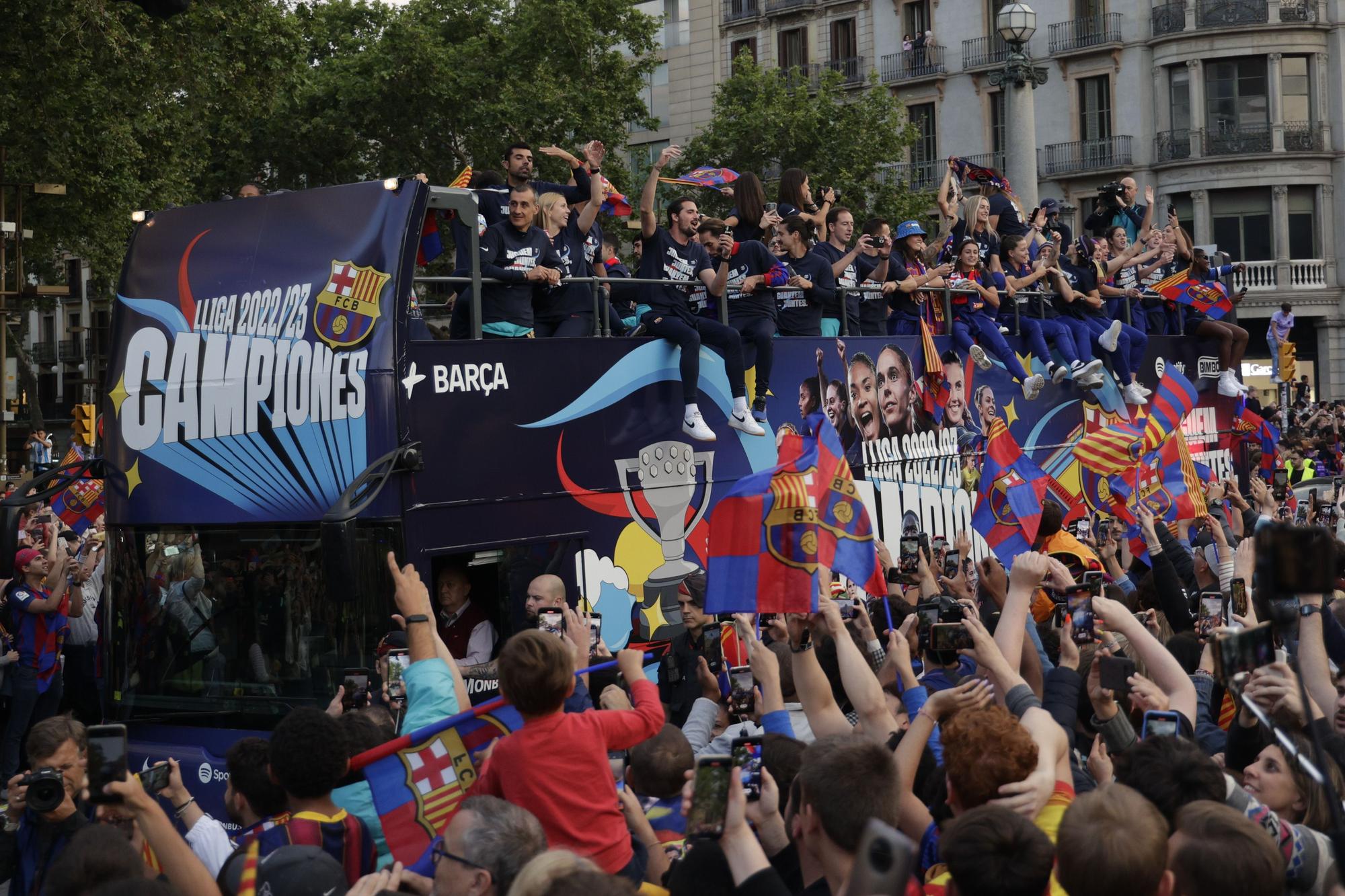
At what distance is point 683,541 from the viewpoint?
32.6ft

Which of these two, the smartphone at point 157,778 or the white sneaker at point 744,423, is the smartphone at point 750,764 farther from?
the white sneaker at point 744,423

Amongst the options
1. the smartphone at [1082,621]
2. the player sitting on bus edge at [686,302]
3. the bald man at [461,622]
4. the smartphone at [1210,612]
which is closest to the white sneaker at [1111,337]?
the player sitting on bus edge at [686,302]

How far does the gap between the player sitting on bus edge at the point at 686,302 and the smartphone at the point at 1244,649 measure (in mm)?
6274

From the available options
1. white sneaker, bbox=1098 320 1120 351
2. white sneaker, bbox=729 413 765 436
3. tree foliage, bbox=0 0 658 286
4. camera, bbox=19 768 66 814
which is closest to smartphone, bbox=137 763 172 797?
camera, bbox=19 768 66 814

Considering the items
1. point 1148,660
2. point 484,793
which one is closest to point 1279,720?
point 1148,660

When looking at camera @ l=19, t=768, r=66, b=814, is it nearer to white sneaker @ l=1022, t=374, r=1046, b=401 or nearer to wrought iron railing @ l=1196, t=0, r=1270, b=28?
white sneaker @ l=1022, t=374, r=1046, b=401

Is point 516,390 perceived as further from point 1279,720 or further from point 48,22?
point 48,22

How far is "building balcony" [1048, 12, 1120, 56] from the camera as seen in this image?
155ft

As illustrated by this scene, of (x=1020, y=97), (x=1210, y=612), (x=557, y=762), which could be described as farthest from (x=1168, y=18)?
(x=557, y=762)

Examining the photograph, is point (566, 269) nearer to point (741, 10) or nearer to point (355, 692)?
point (355, 692)

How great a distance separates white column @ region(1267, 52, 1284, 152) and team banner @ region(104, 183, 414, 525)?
138 ft

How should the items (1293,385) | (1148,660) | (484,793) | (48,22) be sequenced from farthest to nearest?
(1293,385) < (48,22) < (1148,660) < (484,793)

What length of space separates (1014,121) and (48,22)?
37.8ft

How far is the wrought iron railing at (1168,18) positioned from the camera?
46.1 meters
